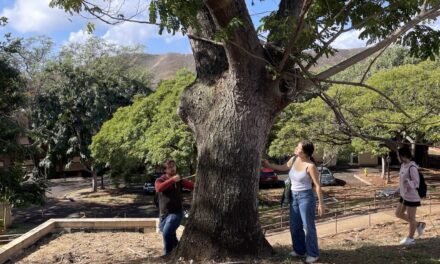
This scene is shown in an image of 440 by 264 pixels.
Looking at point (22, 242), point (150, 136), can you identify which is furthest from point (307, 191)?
point (150, 136)

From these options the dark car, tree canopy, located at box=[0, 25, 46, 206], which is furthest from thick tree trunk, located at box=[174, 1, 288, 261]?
the dark car

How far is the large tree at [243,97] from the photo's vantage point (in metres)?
5.45

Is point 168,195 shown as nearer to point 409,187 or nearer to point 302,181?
point 302,181

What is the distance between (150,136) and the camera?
23984mm

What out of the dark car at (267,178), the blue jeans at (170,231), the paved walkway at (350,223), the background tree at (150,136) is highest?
the background tree at (150,136)

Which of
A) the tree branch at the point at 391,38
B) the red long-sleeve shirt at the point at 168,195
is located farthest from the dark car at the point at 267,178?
the tree branch at the point at 391,38

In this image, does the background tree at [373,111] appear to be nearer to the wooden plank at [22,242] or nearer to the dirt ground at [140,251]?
the dirt ground at [140,251]

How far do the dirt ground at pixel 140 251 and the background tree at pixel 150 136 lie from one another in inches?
517

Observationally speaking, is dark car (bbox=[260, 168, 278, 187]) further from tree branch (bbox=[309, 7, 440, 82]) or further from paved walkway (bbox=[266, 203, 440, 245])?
tree branch (bbox=[309, 7, 440, 82])

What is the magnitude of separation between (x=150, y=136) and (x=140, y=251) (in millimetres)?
16779

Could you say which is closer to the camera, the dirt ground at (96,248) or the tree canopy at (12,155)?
Answer: the dirt ground at (96,248)

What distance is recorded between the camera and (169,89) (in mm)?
25500

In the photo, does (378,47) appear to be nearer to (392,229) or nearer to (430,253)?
(430,253)

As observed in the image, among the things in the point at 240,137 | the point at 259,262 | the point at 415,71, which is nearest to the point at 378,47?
the point at 240,137
